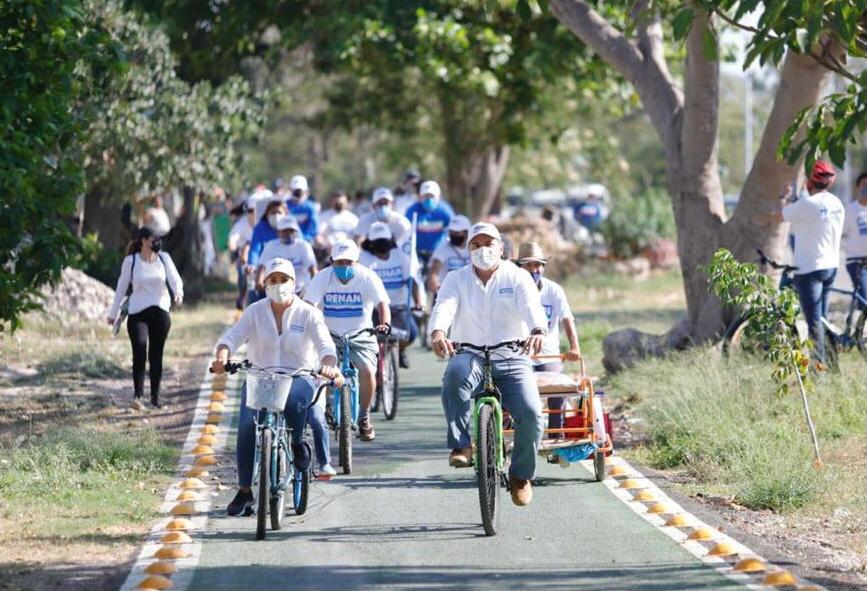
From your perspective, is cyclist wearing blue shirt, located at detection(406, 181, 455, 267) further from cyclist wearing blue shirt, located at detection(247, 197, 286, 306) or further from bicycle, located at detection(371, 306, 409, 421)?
bicycle, located at detection(371, 306, 409, 421)

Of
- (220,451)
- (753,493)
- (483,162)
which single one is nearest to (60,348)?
(220,451)

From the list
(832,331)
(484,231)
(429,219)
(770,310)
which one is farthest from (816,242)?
(429,219)

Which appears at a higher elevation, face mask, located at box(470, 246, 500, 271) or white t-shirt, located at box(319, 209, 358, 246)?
white t-shirt, located at box(319, 209, 358, 246)

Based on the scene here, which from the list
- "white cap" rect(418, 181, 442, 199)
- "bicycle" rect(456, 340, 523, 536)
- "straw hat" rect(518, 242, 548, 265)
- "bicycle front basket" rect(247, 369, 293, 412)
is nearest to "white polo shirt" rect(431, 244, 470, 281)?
"white cap" rect(418, 181, 442, 199)

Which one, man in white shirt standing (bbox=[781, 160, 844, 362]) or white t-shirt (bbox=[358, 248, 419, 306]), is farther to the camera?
white t-shirt (bbox=[358, 248, 419, 306])

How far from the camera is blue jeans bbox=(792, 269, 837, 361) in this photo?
14.5 meters

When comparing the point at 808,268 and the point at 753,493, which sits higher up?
the point at 808,268

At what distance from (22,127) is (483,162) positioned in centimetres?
2117

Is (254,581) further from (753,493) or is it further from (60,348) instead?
(60,348)

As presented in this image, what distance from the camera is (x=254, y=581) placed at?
26.8 feet

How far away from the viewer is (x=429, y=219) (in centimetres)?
1911

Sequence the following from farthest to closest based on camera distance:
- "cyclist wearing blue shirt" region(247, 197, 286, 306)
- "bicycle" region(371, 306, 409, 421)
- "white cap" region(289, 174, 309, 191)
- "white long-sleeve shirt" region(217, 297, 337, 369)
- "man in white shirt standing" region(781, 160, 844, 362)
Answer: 1. "white cap" region(289, 174, 309, 191)
2. "cyclist wearing blue shirt" region(247, 197, 286, 306)
3. "man in white shirt standing" region(781, 160, 844, 362)
4. "bicycle" region(371, 306, 409, 421)
5. "white long-sleeve shirt" region(217, 297, 337, 369)

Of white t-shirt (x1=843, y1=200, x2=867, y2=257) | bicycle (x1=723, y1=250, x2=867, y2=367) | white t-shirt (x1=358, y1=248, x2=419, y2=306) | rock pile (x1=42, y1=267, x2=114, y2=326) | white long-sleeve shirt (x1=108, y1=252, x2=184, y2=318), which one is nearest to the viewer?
bicycle (x1=723, y1=250, x2=867, y2=367)

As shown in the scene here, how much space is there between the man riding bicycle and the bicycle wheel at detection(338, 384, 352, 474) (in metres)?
1.01
